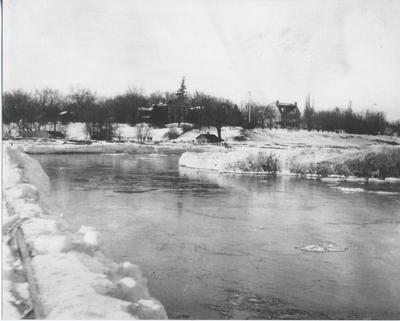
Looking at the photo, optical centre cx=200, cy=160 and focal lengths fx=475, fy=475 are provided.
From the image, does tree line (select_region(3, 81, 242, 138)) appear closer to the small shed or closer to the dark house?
the small shed

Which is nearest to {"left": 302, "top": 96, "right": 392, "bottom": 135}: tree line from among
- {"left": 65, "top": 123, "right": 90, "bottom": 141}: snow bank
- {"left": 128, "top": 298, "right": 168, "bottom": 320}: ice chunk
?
{"left": 128, "top": 298, "right": 168, "bottom": 320}: ice chunk

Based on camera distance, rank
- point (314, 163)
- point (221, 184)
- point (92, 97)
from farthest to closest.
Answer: point (92, 97), point (314, 163), point (221, 184)

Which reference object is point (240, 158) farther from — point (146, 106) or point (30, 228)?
point (146, 106)

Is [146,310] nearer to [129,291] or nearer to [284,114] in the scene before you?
[129,291]

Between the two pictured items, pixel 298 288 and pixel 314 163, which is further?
pixel 314 163

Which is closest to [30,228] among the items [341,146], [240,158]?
[240,158]

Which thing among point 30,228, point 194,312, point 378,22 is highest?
point 378,22

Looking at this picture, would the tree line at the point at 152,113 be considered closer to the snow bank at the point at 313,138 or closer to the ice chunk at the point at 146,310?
the snow bank at the point at 313,138
